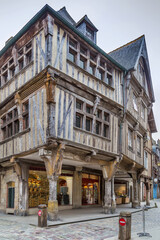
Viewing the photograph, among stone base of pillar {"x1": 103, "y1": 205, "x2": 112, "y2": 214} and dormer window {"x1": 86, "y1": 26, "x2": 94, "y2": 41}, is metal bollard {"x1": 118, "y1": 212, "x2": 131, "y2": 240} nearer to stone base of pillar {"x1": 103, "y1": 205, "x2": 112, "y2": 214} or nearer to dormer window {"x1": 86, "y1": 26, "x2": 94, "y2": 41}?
stone base of pillar {"x1": 103, "y1": 205, "x2": 112, "y2": 214}

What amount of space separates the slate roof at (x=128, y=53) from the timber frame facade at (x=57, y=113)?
0.95 metres

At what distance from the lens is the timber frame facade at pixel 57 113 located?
31.4 ft

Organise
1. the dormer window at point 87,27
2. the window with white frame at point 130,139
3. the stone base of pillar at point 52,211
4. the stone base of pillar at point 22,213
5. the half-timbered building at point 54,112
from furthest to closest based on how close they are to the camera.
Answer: the window with white frame at point 130,139 → the dormer window at point 87,27 → the stone base of pillar at point 22,213 → the half-timbered building at point 54,112 → the stone base of pillar at point 52,211

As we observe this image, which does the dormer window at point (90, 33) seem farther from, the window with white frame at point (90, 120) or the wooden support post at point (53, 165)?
the wooden support post at point (53, 165)

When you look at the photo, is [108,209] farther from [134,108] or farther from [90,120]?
[134,108]

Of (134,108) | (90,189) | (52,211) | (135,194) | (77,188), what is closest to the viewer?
(52,211)

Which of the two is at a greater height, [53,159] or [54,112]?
[54,112]

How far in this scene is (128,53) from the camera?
16.6 metres

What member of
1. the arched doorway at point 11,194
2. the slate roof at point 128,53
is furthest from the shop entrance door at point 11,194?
the slate roof at point 128,53

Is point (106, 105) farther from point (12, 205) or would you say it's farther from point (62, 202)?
point (12, 205)

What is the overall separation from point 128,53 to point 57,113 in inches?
359

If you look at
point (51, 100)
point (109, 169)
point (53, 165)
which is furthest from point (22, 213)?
point (51, 100)

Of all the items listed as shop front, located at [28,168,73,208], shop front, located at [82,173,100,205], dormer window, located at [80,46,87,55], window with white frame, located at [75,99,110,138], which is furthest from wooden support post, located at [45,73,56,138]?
shop front, located at [82,173,100,205]

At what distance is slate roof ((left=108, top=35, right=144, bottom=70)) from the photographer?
15.3 m
